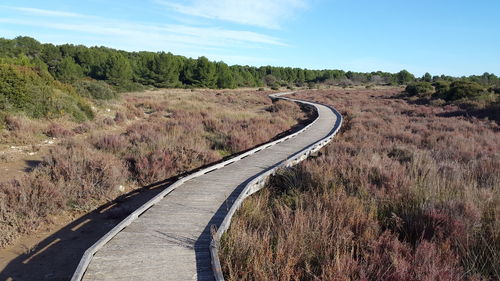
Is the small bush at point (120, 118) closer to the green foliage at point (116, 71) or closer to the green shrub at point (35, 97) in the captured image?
the green shrub at point (35, 97)

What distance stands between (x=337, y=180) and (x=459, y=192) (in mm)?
2349

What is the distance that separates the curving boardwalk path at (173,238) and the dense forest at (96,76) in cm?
1150

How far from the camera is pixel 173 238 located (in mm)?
4758

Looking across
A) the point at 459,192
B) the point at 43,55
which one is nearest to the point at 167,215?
the point at 459,192

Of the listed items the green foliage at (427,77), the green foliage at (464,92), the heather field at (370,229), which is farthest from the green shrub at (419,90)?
the green foliage at (427,77)

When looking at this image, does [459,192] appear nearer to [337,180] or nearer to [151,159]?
[337,180]

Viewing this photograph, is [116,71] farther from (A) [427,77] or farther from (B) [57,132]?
(A) [427,77]

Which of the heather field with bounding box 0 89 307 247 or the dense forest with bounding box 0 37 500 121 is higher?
the dense forest with bounding box 0 37 500 121

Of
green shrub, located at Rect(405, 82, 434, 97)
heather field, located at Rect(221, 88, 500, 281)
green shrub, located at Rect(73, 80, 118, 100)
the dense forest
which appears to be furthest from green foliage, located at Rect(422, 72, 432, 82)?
heather field, located at Rect(221, 88, 500, 281)

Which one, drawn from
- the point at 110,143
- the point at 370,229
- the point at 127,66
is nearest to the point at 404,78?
the point at 127,66

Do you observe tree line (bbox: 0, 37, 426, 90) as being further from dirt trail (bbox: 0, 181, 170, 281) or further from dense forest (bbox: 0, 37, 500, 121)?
dirt trail (bbox: 0, 181, 170, 281)

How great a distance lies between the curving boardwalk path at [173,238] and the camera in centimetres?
389

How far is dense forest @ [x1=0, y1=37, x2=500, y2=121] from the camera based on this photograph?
1509 centimetres

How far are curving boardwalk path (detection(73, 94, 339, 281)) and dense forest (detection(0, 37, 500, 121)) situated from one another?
11.5m
